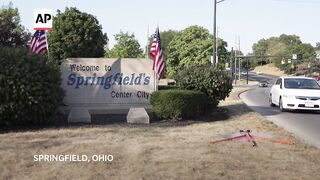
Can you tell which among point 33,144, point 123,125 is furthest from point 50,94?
point 33,144

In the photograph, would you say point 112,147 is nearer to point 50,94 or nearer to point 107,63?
point 50,94

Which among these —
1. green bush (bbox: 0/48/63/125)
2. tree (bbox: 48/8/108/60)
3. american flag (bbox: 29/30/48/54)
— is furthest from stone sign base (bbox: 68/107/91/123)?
tree (bbox: 48/8/108/60)

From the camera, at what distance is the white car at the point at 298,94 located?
1817 cm

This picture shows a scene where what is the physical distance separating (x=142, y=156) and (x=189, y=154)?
852mm

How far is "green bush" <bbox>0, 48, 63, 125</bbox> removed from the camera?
11758 millimetres

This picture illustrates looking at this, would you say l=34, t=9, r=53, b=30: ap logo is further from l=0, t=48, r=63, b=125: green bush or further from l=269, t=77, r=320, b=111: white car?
l=269, t=77, r=320, b=111: white car

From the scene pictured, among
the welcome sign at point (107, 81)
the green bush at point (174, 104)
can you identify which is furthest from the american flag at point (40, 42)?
the green bush at point (174, 104)

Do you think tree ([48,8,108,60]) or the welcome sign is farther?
tree ([48,8,108,60])

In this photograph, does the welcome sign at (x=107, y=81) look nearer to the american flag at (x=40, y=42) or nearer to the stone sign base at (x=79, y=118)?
the american flag at (x=40, y=42)

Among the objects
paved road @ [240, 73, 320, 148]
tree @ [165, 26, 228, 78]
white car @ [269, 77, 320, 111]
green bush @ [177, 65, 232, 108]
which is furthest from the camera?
tree @ [165, 26, 228, 78]

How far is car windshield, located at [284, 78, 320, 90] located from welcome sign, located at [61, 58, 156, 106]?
6.40 m

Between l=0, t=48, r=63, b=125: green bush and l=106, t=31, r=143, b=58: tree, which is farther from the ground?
l=106, t=31, r=143, b=58: tree

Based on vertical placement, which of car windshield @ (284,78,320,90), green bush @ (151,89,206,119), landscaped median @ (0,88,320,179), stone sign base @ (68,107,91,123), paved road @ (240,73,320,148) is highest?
car windshield @ (284,78,320,90)

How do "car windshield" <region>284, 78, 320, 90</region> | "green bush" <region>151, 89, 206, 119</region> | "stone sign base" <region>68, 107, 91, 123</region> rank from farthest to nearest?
"car windshield" <region>284, 78, 320, 90</region> → "green bush" <region>151, 89, 206, 119</region> → "stone sign base" <region>68, 107, 91, 123</region>
